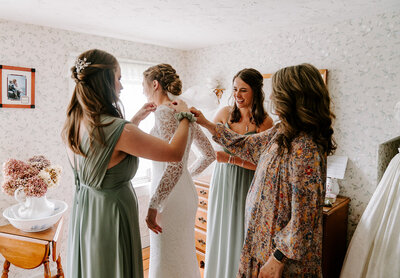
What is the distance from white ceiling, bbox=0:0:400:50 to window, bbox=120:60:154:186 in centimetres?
40

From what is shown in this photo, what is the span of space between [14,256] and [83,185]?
1.30 meters

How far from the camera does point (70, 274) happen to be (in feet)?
4.59

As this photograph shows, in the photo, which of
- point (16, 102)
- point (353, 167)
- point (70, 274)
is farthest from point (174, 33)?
point (70, 274)

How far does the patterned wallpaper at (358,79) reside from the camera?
87.9 inches

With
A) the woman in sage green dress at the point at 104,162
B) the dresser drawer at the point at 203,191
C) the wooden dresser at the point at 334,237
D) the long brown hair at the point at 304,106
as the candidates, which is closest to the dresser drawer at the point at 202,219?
the dresser drawer at the point at 203,191

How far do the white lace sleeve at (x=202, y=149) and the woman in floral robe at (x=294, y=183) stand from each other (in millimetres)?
546

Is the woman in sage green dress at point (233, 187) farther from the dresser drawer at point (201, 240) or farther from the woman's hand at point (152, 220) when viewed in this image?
the dresser drawer at point (201, 240)

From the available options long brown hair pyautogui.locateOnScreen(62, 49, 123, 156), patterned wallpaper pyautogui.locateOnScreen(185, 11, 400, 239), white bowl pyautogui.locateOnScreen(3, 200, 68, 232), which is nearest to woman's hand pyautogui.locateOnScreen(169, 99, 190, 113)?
long brown hair pyautogui.locateOnScreen(62, 49, 123, 156)

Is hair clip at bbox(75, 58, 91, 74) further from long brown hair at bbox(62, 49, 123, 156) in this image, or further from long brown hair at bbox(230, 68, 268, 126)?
long brown hair at bbox(230, 68, 268, 126)

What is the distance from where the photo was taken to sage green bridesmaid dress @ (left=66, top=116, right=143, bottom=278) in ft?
4.00

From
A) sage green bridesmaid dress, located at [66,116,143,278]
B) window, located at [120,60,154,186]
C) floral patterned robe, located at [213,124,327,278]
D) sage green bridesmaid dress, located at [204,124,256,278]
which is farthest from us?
window, located at [120,60,154,186]

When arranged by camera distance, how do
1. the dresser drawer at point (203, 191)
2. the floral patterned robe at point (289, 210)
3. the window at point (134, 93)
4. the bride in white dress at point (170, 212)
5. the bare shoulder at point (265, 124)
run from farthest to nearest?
the window at point (134, 93), the dresser drawer at point (203, 191), the bare shoulder at point (265, 124), the bride in white dress at point (170, 212), the floral patterned robe at point (289, 210)

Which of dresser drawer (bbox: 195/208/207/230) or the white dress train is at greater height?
the white dress train

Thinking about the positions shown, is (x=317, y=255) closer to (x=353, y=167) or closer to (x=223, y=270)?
(x=223, y=270)
